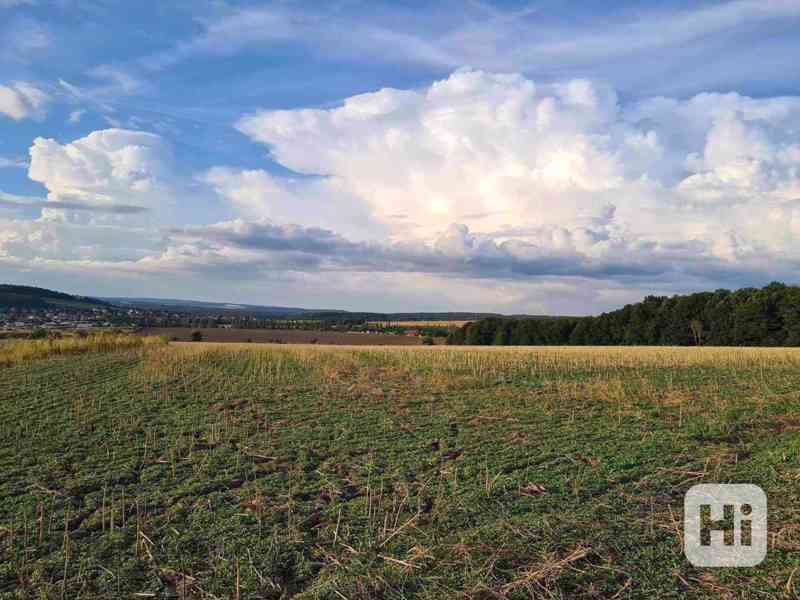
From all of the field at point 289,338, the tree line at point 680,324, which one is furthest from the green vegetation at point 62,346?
the tree line at point 680,324

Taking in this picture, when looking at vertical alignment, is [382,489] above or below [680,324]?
below

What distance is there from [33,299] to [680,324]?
436 ft

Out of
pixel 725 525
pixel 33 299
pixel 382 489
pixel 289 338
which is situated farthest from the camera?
pixel 33 299

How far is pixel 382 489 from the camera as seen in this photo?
780 centimetres

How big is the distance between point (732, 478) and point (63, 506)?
8966 millimetres

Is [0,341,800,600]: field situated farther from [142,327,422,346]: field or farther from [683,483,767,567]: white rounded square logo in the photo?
[142,327,422,346]: field

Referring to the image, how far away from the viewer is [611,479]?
8047mm

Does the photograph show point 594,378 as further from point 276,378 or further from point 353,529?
point 353,529

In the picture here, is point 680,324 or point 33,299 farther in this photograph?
point 33,299

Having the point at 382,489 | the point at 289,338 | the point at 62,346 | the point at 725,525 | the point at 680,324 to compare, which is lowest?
the point at 289,338

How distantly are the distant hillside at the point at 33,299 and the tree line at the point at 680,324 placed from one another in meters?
92.7

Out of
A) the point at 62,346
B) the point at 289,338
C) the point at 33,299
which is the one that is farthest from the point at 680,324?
the point at 33,299

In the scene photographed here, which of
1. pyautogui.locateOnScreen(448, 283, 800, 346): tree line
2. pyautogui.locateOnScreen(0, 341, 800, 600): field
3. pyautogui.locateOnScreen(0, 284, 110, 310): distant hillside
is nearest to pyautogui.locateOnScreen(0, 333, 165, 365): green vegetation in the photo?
pyautogui.locateOnScreen(0, 341, 800, 600): field

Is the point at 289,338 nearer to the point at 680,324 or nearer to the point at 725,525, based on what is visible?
the point at 680,324
